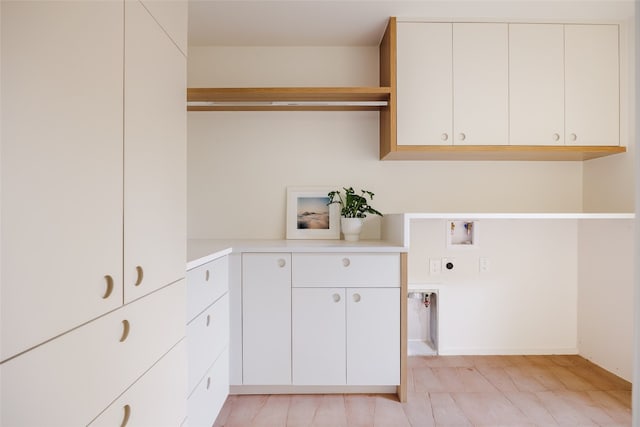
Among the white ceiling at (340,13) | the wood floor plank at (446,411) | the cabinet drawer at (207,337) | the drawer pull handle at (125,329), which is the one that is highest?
the white ceiling at (340,13)

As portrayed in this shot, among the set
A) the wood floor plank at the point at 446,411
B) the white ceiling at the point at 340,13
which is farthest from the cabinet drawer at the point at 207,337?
the white ceiling at the point at 340,13

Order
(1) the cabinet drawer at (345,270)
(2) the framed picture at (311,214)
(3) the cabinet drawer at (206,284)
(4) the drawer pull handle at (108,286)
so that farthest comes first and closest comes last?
1. (2) the framed picture at (311,214)
2. (1) the cabinet drawer at (345,270)
3. (3) the cabinet drawer at (206,284)
4. (4) the drawer pull handle at (108,286)

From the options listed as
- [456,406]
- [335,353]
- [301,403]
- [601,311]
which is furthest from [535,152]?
[301,403]

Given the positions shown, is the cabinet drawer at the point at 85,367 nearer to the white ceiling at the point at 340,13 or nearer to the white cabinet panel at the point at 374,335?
the white cabinet panel at the point at 374,335

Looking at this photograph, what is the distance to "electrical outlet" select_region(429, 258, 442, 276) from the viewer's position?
2.61m

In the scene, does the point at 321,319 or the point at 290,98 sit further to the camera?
the point at 290,98

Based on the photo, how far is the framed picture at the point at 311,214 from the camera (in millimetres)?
2562

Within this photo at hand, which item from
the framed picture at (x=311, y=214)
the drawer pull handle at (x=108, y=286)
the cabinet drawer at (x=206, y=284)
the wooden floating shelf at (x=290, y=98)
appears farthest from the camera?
the framed picture at (x=311, y=214)

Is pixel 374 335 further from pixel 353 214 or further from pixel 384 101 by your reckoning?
pixel 384 101

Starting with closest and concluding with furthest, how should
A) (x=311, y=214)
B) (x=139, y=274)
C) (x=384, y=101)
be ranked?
(x=139, y=274)
(x=384, y=101)
(x=311, y=214)

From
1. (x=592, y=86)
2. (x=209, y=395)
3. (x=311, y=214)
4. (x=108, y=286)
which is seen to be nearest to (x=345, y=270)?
(x=311, y=214)

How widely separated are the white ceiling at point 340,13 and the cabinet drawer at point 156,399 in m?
1.84

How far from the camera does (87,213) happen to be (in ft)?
2.34

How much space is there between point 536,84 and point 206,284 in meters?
2.22
